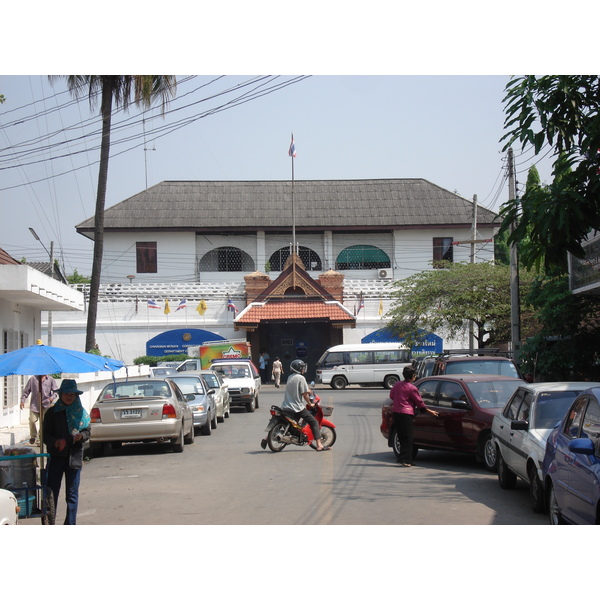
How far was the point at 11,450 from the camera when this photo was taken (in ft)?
31.8

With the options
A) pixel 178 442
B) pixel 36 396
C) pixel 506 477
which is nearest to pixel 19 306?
pixel 36 396

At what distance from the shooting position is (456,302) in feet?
96.4

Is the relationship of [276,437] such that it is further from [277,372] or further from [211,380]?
[277,372]

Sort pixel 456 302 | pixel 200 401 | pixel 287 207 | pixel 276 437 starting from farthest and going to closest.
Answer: pixel 287 207, pixel 456 302, pixel 200 401, pixel 276 437

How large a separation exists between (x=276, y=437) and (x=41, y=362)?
660cm

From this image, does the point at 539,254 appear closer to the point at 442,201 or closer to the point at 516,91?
the point at 516,91

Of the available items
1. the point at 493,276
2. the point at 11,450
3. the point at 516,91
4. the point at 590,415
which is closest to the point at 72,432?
the point at 11,450

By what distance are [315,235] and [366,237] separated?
10.6 feet

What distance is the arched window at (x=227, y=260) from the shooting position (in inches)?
1972

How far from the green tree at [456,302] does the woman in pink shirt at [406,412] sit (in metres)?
15.0

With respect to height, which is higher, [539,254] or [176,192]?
[176,192]

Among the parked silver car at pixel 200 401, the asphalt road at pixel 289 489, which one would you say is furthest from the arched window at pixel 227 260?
the asphalt road at pixel 289 489

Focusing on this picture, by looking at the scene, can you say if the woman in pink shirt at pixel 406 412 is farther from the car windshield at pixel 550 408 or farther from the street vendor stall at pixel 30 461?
the street vendor stall at pixel 30 461

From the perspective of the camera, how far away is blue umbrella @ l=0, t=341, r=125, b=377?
9602 mm
